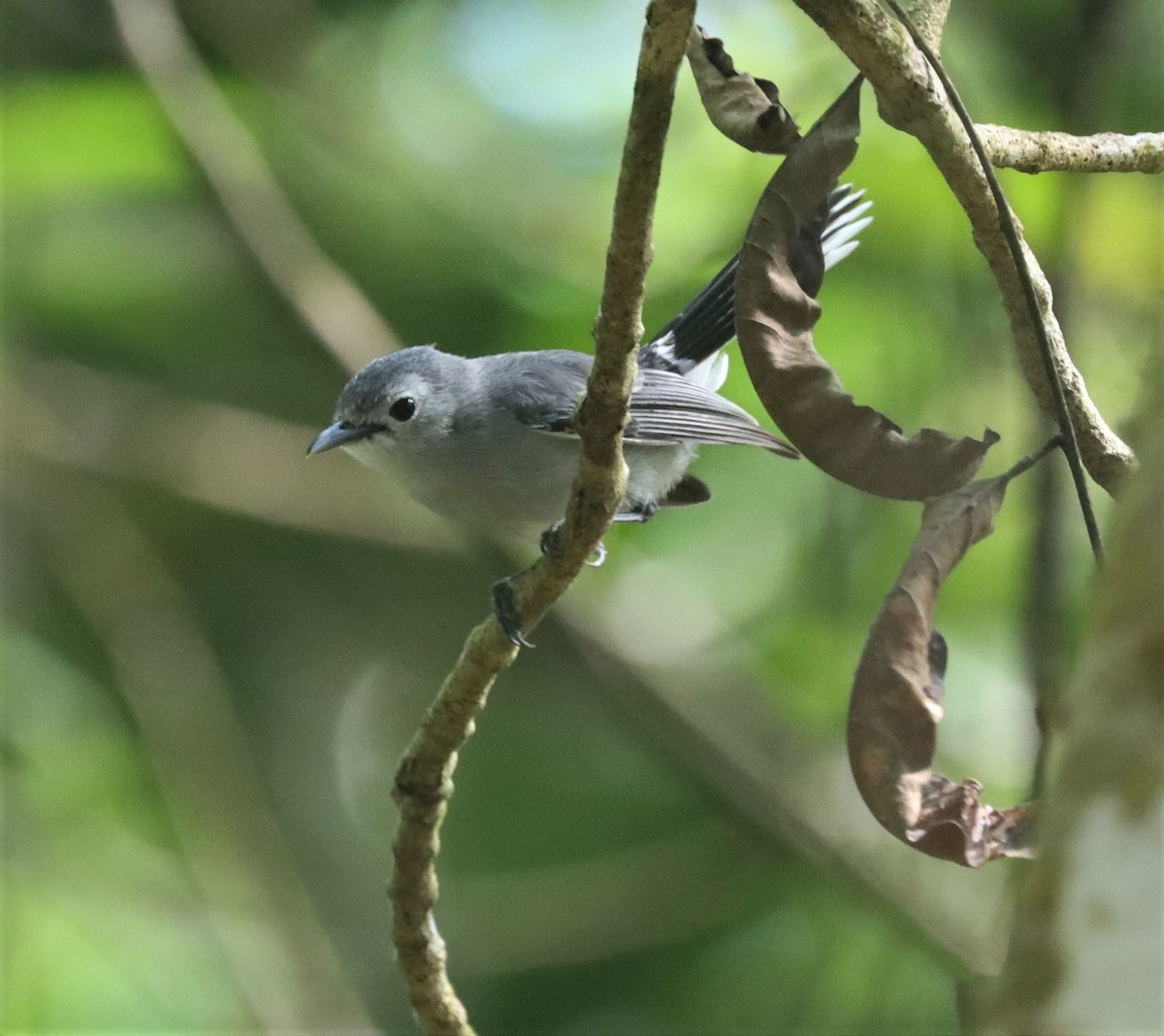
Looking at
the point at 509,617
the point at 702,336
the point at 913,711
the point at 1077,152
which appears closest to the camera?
the point at 913,711

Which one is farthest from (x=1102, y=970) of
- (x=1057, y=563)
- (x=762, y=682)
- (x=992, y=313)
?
(x=762, y=682)

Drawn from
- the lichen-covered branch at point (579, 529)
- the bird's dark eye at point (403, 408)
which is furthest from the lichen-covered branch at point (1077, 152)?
the bird's dark eye at point (403, 408)

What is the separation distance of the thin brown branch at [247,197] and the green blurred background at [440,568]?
2cm

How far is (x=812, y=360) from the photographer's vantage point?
160 centimetres

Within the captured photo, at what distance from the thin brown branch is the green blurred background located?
0.02 meters

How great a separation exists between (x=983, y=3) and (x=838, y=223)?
0.99 metres

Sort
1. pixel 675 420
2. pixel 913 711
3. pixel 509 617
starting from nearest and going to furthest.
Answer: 1. pixel 913 711
2. pixel 509 617
3. pixel 675 420

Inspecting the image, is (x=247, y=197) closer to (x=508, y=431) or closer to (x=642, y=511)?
(x=508, y=431)

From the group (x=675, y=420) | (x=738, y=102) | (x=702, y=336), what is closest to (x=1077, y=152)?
(x=738, y=102)

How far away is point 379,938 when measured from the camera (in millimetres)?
5125

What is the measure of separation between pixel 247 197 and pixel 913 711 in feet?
12.0

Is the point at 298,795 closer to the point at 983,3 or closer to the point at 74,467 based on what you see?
the point at 74,467

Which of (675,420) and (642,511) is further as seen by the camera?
(642,511)

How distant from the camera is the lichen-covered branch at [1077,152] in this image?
5.57 ft
